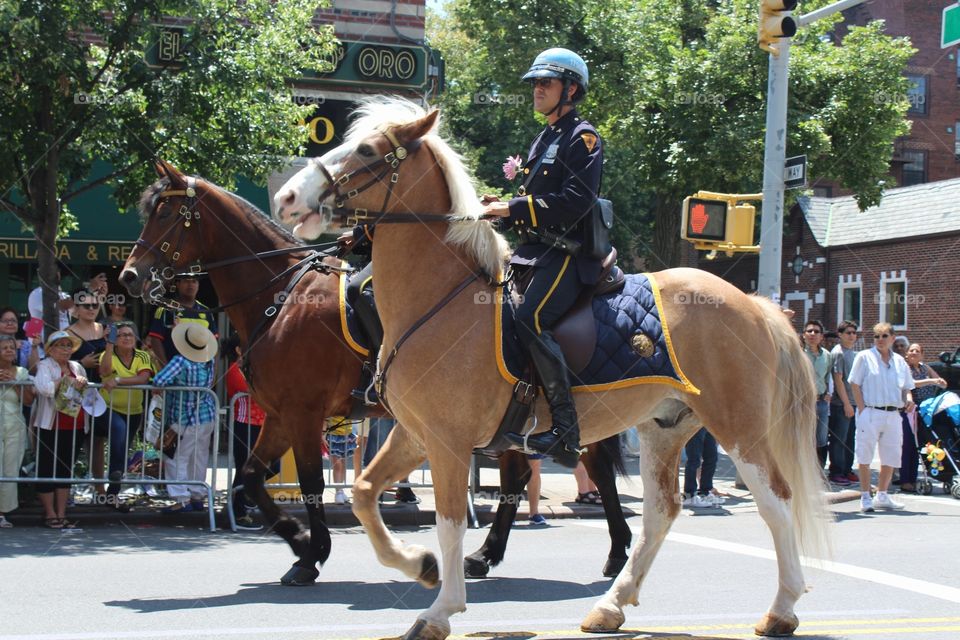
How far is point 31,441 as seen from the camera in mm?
10953

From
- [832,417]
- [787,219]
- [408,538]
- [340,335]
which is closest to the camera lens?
[340,335]

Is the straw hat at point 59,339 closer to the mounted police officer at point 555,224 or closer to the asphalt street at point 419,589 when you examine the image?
the asphalt street at point 419,589

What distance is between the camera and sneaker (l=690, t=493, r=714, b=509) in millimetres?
13188

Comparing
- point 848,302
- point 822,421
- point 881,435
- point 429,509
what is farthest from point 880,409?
point 848,302

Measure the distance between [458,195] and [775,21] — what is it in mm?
8699

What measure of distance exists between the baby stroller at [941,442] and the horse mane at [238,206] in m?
10.2

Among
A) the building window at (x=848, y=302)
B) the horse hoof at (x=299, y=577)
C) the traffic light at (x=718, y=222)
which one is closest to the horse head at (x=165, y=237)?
the horse hoof at (x=299, y=577)

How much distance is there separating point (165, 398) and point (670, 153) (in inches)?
504

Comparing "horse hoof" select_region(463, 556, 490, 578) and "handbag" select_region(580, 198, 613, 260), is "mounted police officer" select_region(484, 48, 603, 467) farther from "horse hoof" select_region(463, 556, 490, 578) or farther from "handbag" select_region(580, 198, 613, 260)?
"horse hoof" select_region(463, 556, 490, 578)

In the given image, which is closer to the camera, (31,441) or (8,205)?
(31,441)

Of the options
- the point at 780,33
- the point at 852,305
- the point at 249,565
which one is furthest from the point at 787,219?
the point at 249,565

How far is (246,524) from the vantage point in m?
10.9

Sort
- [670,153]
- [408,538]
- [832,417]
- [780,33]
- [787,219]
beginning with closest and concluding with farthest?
[408,538], [780,33], [832,417], [670,153], [787,219]

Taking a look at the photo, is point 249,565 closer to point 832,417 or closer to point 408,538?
point 408,538
